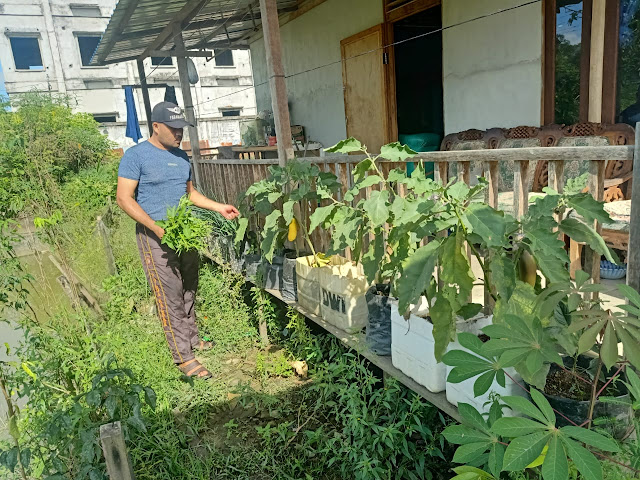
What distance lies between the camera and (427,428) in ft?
8.37

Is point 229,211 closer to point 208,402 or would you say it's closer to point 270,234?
point 270,234

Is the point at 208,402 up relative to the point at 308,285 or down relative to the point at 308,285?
down

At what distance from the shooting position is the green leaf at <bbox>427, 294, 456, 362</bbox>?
6.26 feet

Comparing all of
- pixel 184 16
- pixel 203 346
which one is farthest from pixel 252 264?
pixel 184 16

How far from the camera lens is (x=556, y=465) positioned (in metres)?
1.10

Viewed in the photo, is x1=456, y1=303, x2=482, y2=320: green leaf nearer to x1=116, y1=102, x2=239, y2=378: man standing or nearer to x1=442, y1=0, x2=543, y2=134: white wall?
x1=116, y1=102, x2=239, y2=378: man standing

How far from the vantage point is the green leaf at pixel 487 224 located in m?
1.66

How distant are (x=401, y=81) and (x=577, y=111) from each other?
490cm

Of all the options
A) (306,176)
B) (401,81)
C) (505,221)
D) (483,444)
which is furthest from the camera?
(401,81)

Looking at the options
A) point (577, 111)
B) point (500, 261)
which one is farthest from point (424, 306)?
point (577, 111)

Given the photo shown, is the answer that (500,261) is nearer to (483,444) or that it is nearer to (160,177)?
(483,444)

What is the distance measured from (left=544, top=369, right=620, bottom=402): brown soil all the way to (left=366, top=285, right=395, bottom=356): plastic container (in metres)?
0.96

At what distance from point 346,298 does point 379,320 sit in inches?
14.3

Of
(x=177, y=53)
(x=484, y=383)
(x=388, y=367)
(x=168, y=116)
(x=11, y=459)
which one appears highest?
(x=177, y=53)
